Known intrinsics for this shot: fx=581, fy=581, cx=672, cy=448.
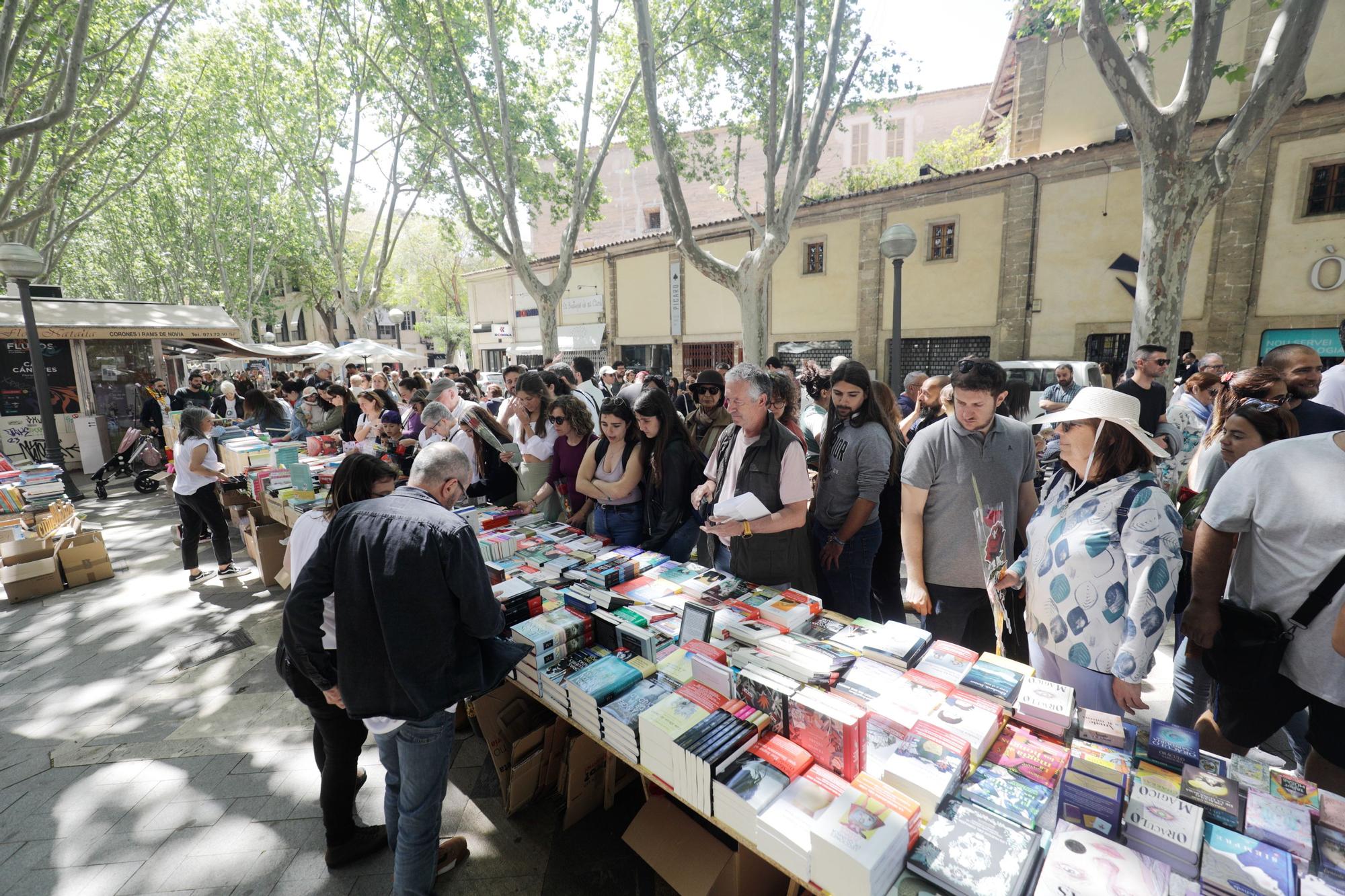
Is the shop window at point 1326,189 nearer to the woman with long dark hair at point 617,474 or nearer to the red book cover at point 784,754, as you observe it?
the woman with long dark hair at point 617,474

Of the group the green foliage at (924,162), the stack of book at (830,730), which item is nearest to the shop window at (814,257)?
the green foliage at (924,162)

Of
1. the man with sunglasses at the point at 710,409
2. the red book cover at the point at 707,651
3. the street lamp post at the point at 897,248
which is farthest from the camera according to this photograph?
the street lamp post at the point at 897,248

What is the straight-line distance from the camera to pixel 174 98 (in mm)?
13047

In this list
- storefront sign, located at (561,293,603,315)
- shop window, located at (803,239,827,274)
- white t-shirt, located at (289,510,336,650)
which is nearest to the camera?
white t-shirt, located at (289,510,336,650)

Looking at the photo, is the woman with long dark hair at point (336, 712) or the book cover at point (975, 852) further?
the woman with long dark hair at point (336, 712)

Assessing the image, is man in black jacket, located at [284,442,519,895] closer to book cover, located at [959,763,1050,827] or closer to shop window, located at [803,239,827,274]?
book cover, located at [959,763,1050,827]

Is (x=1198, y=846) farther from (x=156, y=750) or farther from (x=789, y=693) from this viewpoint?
(x=156, y=750)

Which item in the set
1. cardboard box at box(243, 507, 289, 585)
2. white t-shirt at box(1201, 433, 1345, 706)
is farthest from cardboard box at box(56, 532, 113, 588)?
white t-shirt at box(1201, 433, 1345, 706)

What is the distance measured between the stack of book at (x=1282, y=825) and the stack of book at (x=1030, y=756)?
0.37 metres

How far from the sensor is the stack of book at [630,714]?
210 centimetres

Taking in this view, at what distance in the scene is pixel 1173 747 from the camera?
170cm

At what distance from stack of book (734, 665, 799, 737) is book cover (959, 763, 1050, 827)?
1.77 ft

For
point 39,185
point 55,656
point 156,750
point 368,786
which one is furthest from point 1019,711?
point 39,185

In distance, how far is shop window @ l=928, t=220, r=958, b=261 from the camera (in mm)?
14352
